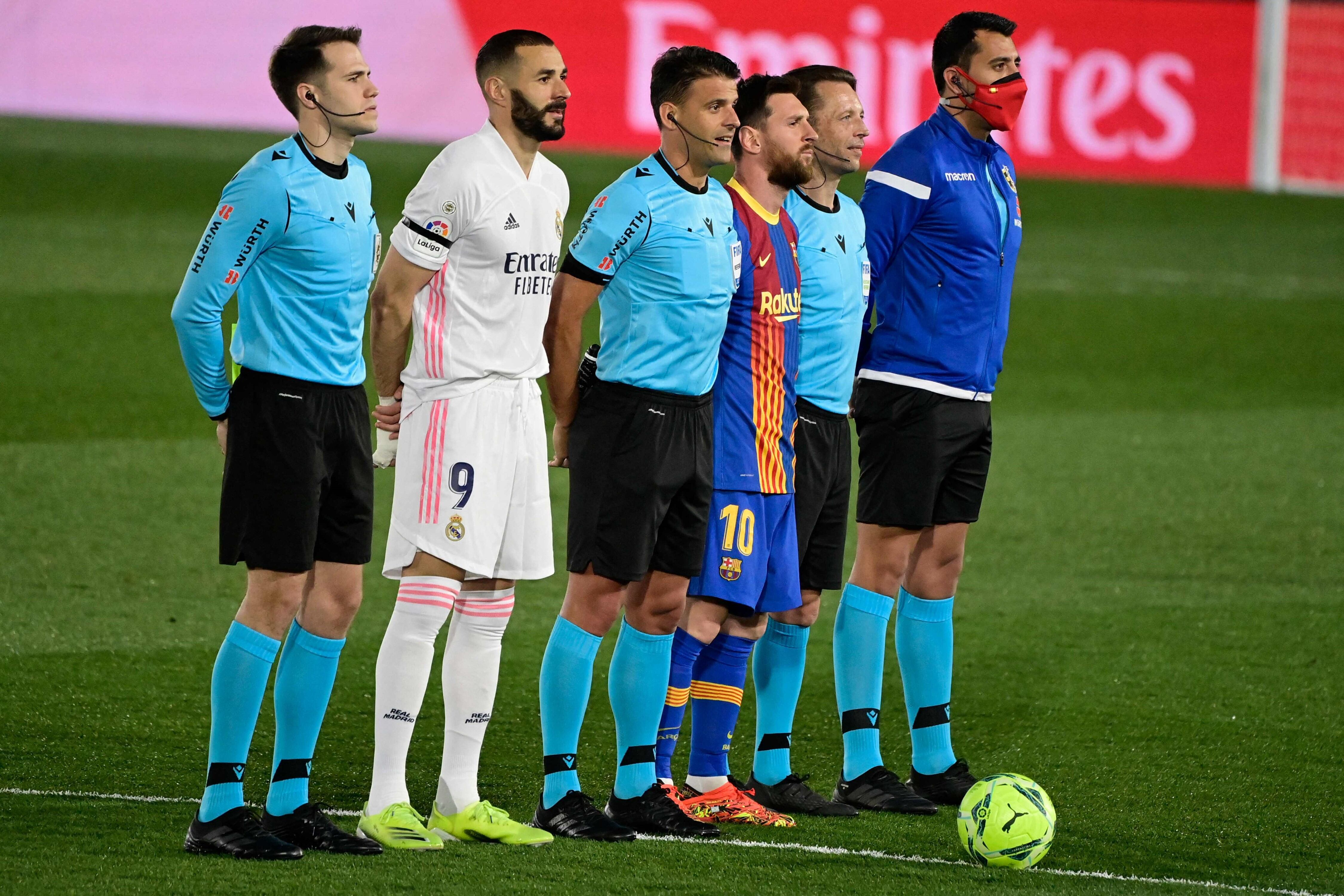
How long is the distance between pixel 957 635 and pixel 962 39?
9.49ft

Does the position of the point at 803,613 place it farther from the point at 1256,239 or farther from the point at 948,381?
the point at 1256,239

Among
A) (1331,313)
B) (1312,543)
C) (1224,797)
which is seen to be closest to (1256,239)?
(1331,313)

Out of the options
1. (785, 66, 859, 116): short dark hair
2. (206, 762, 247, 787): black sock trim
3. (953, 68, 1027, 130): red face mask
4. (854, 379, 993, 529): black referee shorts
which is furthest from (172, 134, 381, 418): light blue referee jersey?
(953, 68, 1027, 130): red face mask

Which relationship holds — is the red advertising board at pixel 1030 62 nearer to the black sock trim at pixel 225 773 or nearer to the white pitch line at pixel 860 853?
the white pitch line at pixel 860 853

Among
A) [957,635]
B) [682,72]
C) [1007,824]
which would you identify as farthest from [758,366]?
[957,635]

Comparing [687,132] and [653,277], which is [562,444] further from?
[687,132]

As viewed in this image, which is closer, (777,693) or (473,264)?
(473,264)

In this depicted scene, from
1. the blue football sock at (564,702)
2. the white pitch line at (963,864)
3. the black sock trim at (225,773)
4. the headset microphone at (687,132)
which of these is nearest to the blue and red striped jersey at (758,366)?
the headset microphone at (687,132)

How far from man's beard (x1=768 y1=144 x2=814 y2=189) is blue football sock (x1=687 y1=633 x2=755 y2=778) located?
4.38 ft

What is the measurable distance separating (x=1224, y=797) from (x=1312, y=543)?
170 inches

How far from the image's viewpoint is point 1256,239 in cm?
2161

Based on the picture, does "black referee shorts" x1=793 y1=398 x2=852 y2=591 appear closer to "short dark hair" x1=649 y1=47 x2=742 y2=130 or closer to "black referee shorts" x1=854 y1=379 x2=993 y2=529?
"black referee shorts" x1=854 y1=379 x2=993 y2=529

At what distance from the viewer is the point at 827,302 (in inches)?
217

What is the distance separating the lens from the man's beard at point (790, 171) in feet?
17.6
